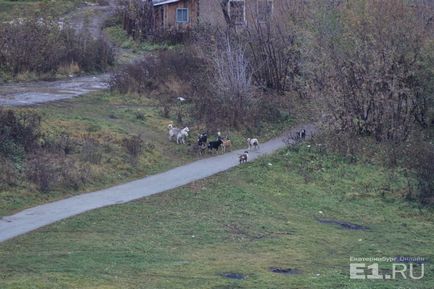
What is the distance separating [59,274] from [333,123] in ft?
56.2

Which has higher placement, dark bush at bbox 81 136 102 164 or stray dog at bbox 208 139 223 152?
dark bush at bbox 81 136 102 164

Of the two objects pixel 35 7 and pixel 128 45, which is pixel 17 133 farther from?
pixel 35 7

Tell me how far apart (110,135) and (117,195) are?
522cm

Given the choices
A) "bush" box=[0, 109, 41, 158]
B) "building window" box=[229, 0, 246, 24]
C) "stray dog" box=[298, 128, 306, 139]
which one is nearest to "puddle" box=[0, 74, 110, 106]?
"bush" box=[0, 109, 41, 158]

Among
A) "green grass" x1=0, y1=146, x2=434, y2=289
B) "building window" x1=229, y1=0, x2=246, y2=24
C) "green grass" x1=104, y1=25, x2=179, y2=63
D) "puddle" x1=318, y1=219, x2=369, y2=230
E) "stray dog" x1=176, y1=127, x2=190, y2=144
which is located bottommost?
"puddle" x1=318, y1=219, x2=369, y2=230

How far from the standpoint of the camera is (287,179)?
26484 mm

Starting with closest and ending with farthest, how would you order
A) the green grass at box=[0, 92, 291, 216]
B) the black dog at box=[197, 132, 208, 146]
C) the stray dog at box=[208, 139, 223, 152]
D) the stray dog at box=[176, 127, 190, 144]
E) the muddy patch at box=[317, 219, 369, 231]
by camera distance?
the muddy patch at box=[317, 219, 369, 231]
the green grass at box=[0, 92, 291, 216]
the black dog at box=[197, 132, 208, 146]
the stray dog at box=[208, 139, 223, 152]
the stray dog at box=[176, 127, 190, 144]

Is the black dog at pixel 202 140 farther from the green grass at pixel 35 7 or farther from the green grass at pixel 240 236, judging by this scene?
the green grass at pixel 35 7

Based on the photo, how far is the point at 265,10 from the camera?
128ft

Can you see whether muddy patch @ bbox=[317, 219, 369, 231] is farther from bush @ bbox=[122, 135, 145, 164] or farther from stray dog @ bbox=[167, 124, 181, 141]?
stray dog @ bbox=[167, 124, 181, 141]

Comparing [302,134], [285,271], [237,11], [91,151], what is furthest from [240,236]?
[237,11]

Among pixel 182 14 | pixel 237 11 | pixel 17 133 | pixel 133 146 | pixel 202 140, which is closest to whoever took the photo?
pixel 17 133

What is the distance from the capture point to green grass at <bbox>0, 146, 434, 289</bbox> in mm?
16391

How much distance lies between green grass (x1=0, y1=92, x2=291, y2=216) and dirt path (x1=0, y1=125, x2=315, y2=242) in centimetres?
41
